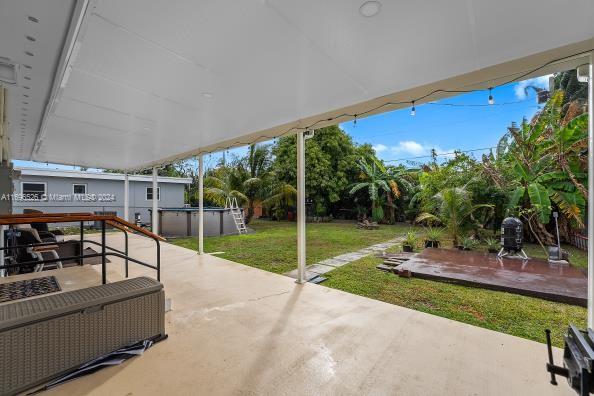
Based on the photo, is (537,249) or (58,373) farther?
(537,249)

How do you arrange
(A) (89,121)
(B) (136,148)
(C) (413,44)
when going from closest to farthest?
(C) (413,44), (A) (89,121), (B) (136,148)

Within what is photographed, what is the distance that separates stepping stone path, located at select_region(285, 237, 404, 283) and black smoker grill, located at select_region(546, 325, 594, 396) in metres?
3.61

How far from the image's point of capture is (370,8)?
1864 mm

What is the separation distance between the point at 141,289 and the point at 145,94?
8.06ft

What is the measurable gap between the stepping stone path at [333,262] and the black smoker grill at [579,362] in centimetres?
361

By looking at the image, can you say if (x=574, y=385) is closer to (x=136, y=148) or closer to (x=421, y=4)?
(x=421, y=4)

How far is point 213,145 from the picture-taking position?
6555 millimetres

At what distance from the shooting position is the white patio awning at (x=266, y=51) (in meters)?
1.93

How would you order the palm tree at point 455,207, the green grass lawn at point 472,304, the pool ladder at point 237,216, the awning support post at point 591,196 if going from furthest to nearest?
the pool ladder at point 237,216 < the palm tree at point 455,207 < the green grass lawn at point 472,304 < the awning support post at point 591,196

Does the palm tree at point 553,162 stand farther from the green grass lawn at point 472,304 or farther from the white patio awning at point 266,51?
the white patio awning at point 266,51

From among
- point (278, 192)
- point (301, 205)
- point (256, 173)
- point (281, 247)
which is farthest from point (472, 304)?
point (256, 173)

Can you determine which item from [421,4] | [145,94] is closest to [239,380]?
[421,4]

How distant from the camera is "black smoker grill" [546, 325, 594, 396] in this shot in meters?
1.29

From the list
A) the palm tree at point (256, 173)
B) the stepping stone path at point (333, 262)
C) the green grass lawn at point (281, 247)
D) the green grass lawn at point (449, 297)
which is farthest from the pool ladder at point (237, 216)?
the stepping stone path at point (333, 262)
